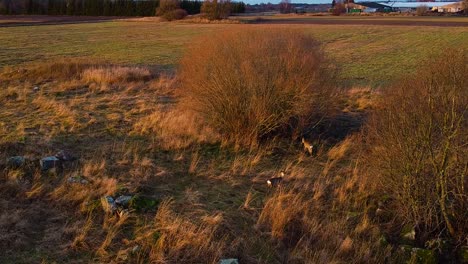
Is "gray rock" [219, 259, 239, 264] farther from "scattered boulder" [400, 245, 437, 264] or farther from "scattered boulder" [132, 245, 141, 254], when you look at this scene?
"scattered boulder" [400, 245, 437, 264]

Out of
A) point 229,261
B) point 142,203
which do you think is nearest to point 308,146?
point 142,203

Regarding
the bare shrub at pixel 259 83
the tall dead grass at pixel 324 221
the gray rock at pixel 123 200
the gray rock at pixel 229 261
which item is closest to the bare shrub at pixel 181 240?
the gray rock at pixel 229 261

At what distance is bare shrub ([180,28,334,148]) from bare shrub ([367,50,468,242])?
3128 millimetres

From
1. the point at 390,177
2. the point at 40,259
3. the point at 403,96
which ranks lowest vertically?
the point at 40,259

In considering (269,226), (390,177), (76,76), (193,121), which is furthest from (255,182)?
(76,76)

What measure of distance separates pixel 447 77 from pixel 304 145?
390 cm

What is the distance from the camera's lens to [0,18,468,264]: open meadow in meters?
5.23

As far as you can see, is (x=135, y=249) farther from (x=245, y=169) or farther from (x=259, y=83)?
(x=259, y=83)

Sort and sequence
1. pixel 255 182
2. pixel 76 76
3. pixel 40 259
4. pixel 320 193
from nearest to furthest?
pixel 40 259, pixel 320 193, pixel 255 182, pixel 76 76

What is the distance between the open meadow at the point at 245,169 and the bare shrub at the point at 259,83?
0.03 m

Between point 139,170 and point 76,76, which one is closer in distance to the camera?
point 139,170

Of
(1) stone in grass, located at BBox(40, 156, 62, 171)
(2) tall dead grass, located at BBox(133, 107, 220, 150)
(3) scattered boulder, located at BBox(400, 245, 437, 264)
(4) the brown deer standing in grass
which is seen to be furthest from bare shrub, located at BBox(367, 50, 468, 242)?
(1) stone in grass, located at BBox(40, 156, 62, 171)

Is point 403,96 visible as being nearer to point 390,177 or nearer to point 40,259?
point 390,177

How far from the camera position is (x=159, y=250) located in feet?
16.4
